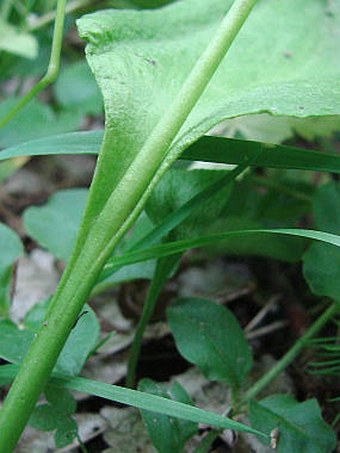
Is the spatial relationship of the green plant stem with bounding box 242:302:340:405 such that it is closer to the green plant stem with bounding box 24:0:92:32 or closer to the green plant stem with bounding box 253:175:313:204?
Result: the green plant stem with bounding box 253:175:313:204

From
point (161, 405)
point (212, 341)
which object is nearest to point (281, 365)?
point (212, 341)

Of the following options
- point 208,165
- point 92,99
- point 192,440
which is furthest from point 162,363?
point 92,99

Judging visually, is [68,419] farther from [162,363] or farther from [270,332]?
[270,332]

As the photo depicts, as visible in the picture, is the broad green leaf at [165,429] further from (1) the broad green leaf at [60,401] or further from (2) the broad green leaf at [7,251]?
(2) the broad green leaf at [7,251]

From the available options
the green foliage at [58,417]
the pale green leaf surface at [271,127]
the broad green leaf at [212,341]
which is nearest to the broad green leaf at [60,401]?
the green foliage at [58,417]

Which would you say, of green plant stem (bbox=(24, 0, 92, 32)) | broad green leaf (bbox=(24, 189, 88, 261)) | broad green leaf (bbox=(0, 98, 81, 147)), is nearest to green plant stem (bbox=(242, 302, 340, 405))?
broad green leaf (bbox=(24, 189, 88, 261))

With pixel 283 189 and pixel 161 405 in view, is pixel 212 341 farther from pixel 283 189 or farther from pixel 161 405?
pixel 283 189

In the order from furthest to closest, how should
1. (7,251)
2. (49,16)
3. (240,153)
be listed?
(49,16)
(7,251)
(240,153)

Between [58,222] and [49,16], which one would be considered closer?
[58,222]
